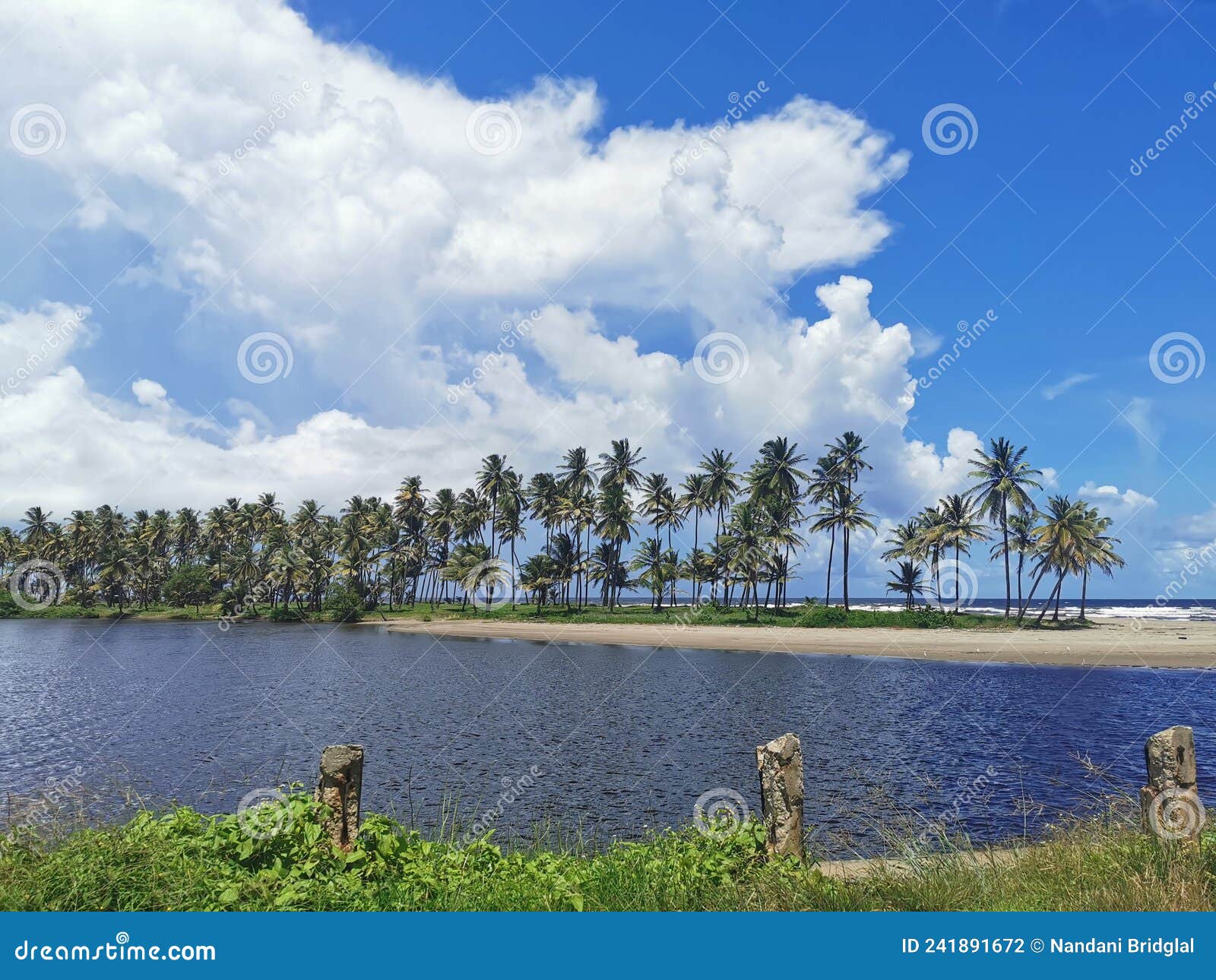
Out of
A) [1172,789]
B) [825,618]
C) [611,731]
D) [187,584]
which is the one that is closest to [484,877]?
[1172,789]

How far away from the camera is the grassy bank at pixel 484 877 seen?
19.6ft

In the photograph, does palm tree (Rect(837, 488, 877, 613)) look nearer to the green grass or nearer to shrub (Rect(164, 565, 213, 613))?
the green grass

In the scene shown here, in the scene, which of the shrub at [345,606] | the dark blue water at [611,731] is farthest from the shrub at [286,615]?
the dark blue water at [611,731]

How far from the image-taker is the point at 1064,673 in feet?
149

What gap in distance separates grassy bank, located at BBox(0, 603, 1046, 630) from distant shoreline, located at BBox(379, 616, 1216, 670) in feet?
9.61

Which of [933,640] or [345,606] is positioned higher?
[345,606]

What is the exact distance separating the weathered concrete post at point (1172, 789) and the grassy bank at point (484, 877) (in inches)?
11.1

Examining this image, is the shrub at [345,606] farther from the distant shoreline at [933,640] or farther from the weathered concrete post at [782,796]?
the weathered concrete post at [782,796]

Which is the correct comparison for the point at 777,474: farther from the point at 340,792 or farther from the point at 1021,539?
the point at 340,792

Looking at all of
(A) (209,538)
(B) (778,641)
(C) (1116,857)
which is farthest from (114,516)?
(C) (1116,857)

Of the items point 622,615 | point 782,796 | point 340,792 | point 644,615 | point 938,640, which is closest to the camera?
point 340,792

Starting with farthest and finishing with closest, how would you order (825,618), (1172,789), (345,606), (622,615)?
(345,606) → (622,615) → (825,618) → (1172,789)

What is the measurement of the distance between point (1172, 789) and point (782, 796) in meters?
4.27

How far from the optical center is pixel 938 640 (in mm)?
63250
